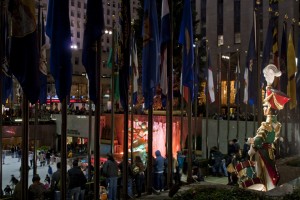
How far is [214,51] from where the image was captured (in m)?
43.3

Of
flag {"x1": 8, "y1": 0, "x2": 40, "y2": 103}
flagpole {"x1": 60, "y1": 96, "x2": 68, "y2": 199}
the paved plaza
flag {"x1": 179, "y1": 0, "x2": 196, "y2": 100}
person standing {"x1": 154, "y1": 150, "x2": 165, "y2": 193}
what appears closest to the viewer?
flag {"x1": 8, "y1": 0, "x2": 40, "y2": 103}

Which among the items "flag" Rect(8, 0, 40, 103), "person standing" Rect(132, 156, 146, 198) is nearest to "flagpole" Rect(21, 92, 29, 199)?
"flag" Rect(8, 0, 40, 103)

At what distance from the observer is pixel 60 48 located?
8172 millimetres

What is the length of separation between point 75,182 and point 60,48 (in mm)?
4102

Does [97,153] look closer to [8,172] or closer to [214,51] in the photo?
[8,172]

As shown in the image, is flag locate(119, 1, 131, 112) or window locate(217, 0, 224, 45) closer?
flag locate(119, 1, 131, 112)

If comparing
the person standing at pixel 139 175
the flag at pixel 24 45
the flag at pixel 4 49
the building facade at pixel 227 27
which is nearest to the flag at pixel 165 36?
the person standing at pixel 139 175

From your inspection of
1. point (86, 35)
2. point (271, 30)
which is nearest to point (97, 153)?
point (86, 35)

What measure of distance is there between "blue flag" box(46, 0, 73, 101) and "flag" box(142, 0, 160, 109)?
289 centimetres

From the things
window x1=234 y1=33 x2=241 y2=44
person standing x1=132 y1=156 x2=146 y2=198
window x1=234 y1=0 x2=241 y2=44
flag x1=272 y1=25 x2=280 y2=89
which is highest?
window x1=234 y1=0 x2=241 y2=44

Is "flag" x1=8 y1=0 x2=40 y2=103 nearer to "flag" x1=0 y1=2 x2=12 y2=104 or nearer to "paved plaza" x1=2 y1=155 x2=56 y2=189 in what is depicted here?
"flag" x1=0 y1=2 x2=12 y2=104

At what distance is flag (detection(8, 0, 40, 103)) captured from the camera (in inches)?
305

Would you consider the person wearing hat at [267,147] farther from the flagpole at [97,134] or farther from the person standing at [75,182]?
the person standing at [75,182]

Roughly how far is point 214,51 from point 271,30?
27240 mm
